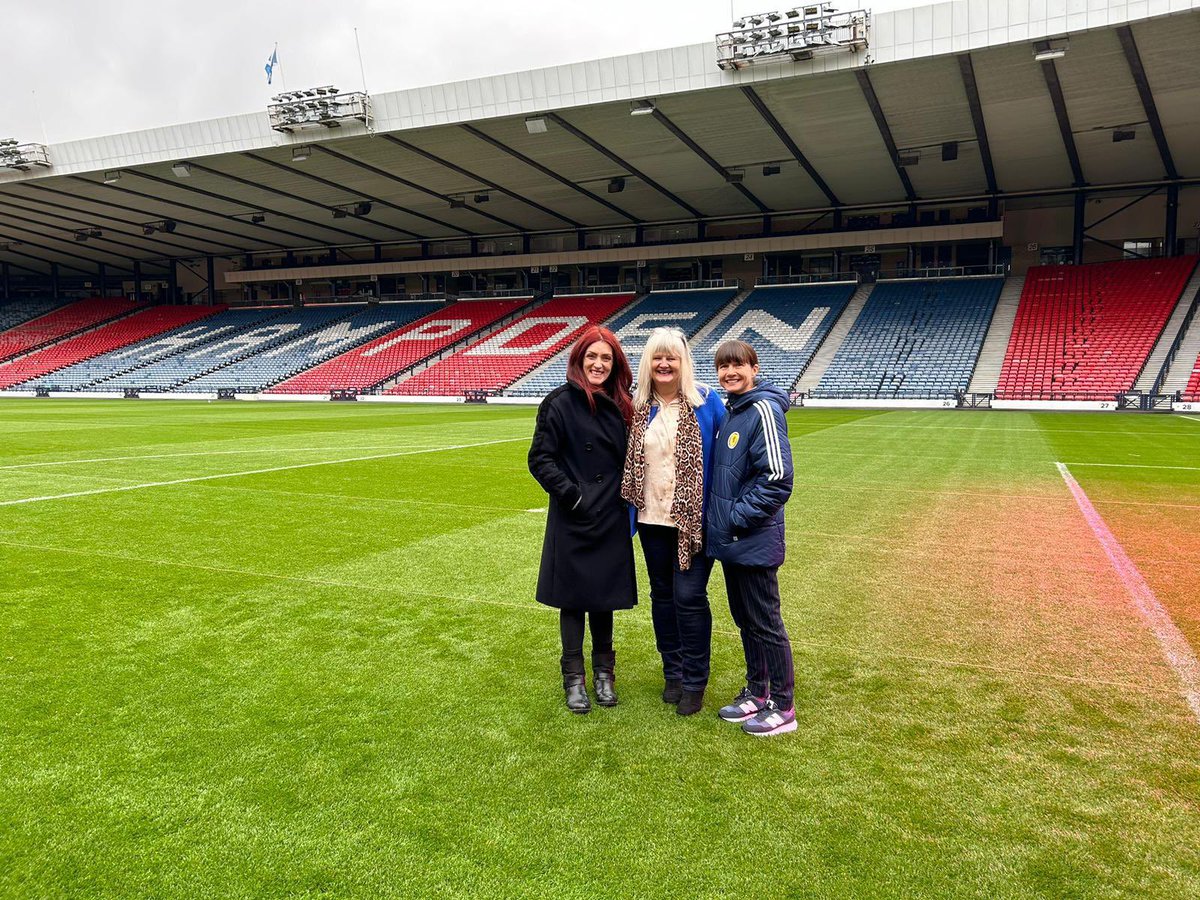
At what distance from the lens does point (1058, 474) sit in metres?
11.9

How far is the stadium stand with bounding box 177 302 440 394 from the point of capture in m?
43.7

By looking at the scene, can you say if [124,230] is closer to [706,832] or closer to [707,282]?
[707,282]

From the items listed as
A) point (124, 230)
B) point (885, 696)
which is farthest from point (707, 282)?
point (885, 696)

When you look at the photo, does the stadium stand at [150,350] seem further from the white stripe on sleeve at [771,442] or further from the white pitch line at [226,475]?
the white stripe on sleeve at [771,442]

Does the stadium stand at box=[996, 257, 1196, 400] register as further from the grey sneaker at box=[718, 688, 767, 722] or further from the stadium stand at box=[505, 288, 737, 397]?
the grey sneaker at box=[718, 688, 767, 722]

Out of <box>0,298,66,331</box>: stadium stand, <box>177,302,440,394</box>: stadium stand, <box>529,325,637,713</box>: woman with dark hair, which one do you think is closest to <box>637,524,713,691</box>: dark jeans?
<box>529,325,637,713</box>: woman with dark hair

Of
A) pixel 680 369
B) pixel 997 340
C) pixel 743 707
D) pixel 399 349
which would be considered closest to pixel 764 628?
pixel 743 707

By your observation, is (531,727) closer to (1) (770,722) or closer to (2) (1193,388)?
(1) (770,722)

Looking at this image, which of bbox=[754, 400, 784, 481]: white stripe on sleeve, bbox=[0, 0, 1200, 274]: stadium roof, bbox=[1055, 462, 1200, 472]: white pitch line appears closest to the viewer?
bbox=[754, 400, 784, 481]: white stripe on sleeve

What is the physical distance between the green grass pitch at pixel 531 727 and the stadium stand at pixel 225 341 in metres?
42.6

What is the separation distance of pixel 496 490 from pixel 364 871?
7969mm

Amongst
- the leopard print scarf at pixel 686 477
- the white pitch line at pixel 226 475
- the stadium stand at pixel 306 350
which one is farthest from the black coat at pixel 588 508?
the stadium stand at pixel 306 350

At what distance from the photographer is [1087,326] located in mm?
32844

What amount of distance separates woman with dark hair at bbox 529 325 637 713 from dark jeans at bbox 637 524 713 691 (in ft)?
0.48
